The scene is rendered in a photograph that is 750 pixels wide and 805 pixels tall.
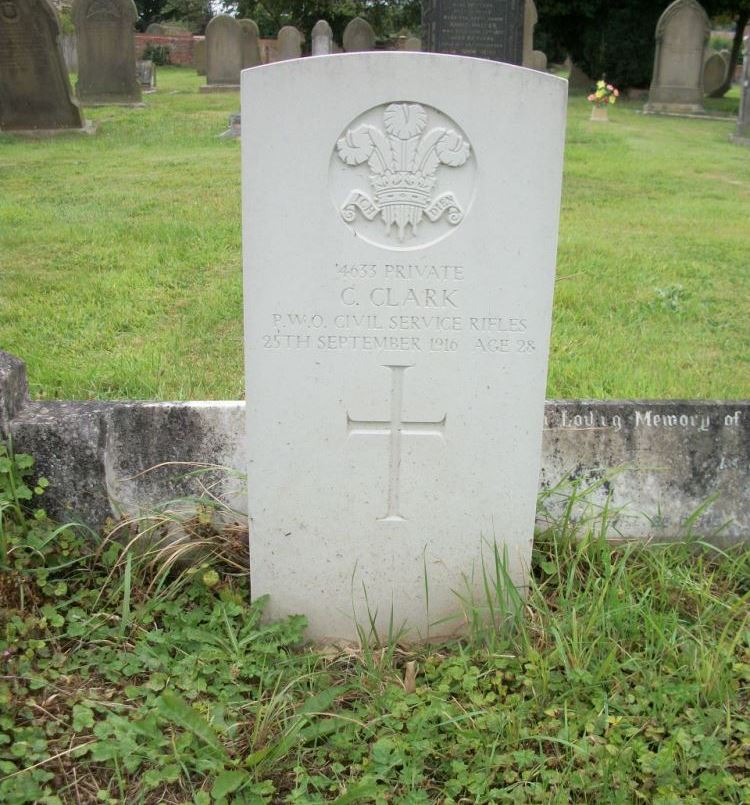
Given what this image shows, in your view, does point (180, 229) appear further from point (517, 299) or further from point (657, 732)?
point (657, 732)

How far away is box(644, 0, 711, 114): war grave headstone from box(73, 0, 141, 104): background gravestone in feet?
35.0

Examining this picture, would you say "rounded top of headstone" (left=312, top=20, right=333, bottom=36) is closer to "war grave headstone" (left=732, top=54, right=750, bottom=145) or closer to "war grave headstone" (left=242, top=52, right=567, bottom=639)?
"war grave headstone" (left=732, top=54, right=750, bottom=145)

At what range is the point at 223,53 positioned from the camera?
18547mm

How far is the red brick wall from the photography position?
106 feet

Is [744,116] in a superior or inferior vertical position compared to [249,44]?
inferior

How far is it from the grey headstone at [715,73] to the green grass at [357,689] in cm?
2600

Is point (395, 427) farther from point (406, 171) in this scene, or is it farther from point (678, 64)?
point (678, 64)

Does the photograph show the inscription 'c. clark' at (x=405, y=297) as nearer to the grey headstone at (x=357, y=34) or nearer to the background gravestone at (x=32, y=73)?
the background gravestone at (x=32, y=73)

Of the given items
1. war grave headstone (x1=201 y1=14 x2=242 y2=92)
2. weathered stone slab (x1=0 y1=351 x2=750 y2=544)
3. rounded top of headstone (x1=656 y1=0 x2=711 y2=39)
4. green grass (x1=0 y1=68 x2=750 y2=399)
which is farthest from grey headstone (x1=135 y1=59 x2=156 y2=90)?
weathered stone slab (x1=0 y1=351 x2=750 y2=544)

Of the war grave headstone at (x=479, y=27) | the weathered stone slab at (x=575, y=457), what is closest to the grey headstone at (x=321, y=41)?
the war grave headstone at (x=479, y=27)

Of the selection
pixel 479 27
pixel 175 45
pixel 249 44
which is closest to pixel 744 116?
pixel 479 27

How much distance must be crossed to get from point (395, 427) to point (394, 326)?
0.99ft

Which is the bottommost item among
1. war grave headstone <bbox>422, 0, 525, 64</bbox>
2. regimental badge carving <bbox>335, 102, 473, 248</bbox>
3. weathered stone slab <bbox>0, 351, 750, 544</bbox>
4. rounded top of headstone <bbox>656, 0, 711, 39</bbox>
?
weathered stone slab <bbox>0, 351, 750, 544</bbox>

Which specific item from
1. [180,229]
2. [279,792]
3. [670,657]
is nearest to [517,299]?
[670,657]
